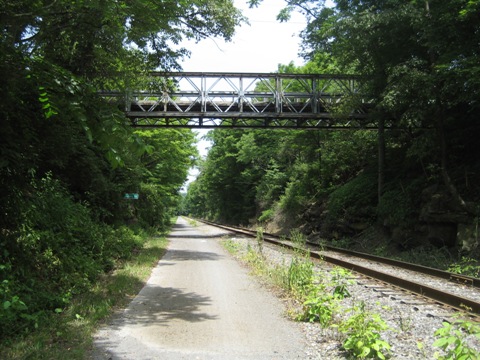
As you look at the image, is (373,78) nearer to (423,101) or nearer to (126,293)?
(423,101)

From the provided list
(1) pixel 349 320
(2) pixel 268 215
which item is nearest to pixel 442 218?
(1) pixel 349 320

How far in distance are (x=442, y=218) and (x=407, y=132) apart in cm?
627

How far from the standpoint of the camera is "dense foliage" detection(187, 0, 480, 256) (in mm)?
13156

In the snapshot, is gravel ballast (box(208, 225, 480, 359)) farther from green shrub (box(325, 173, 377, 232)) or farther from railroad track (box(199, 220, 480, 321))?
green shrub (box(325, 173, 377, 232))

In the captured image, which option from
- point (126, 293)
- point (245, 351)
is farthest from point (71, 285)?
point (245, 351)

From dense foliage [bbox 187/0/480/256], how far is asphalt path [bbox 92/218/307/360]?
350 inches

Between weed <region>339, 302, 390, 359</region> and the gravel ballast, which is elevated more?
weed <region>339, 302, 390, 359</region>

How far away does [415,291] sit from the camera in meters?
8.42

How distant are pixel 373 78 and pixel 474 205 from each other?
800cm

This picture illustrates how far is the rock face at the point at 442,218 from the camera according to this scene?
14250 millimetres

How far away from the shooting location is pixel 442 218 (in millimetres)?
14680

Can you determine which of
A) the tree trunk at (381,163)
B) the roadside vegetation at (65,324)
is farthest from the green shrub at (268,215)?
the roadside vegetation at (65,324)

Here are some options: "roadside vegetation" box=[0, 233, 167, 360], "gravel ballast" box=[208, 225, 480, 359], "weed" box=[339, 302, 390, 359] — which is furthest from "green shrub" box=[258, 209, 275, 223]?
"weed" box=[339, 302, 390, 359]

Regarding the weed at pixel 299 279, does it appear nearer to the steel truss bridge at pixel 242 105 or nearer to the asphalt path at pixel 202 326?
the asphalt path at pixel 202 326
